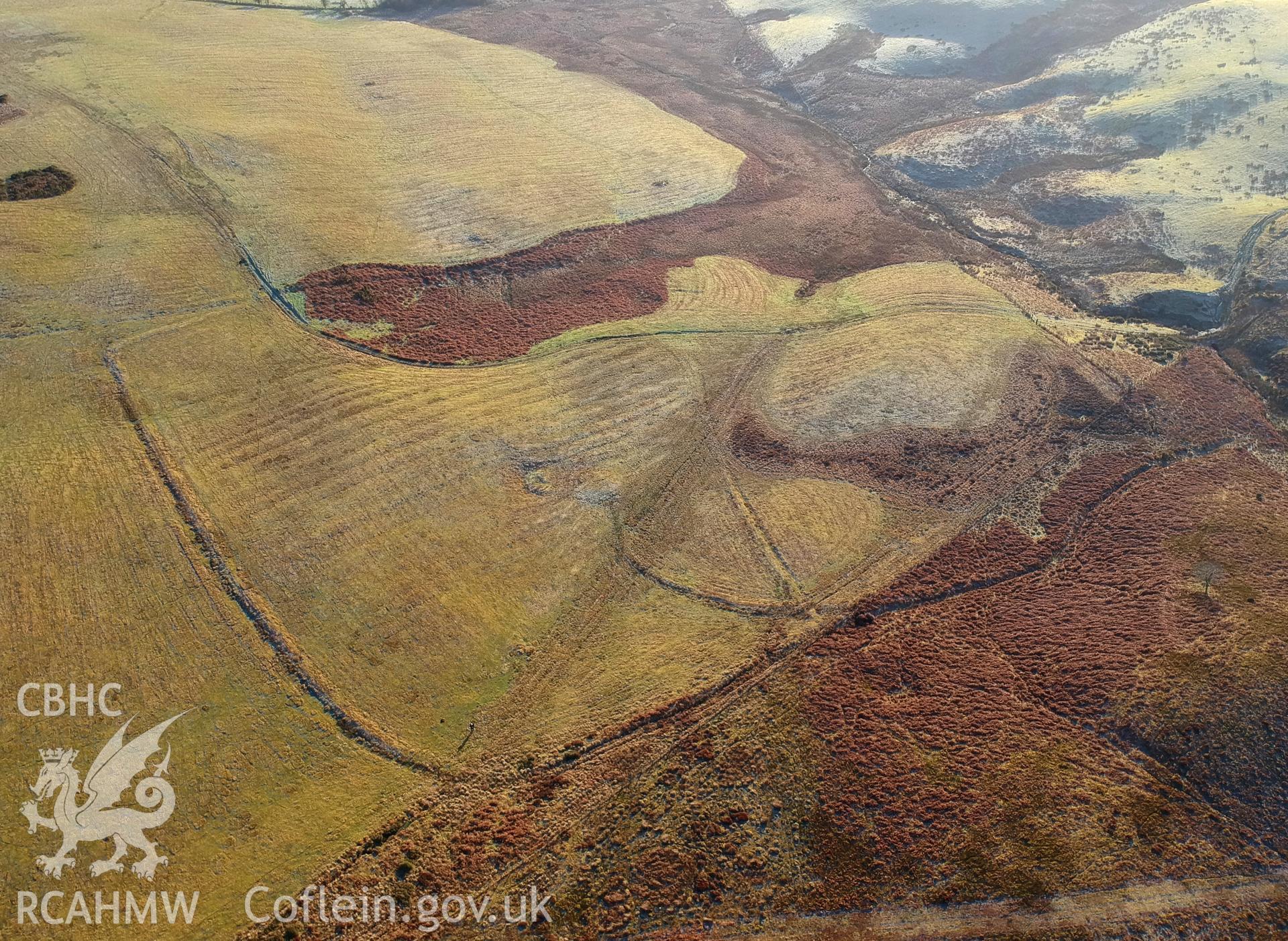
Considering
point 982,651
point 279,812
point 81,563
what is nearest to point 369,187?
point 81,563

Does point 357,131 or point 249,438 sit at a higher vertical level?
point 357,131

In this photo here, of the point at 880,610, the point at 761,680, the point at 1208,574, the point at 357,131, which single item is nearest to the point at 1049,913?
the point at 761,680

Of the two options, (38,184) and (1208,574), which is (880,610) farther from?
(38,184)

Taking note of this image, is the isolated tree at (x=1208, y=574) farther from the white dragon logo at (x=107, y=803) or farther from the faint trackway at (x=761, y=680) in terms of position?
the white dragon logo at (x=107, y=803)

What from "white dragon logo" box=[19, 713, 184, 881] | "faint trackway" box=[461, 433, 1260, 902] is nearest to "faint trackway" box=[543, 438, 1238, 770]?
"faint trackway" box=[461, 433, 1260, 902]

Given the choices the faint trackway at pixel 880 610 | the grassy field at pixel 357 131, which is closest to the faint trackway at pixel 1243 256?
the faint trackway at pixel 880 610

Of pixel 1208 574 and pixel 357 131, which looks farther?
pixel 357 131

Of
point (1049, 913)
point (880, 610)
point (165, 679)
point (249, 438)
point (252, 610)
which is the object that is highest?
point (249, 438)
